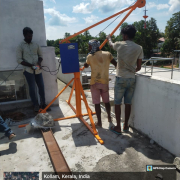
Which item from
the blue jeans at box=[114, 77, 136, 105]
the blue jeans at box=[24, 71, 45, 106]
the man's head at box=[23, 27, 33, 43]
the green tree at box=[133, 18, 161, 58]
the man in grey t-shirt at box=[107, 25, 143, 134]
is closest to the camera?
the man in grey t-shirt at box=[107, 25, 143, 134]

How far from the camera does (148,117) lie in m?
3.21

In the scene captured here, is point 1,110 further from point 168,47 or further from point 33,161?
point 168,47

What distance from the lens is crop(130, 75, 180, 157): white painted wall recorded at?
2623 mm

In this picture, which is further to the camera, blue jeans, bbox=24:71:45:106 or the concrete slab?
blue jeans, bbox=24:71:45:106

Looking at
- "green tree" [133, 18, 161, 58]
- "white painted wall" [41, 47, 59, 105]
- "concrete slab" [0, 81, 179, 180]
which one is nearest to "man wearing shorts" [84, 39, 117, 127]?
"concrete slab" [0, 81, 179, 180]

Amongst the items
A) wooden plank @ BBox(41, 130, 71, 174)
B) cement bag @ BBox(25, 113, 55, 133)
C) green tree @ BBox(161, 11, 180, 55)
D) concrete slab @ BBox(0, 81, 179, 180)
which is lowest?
concrete slab @ BBox(0, 81, 179, 180)

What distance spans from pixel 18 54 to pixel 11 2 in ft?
4.46

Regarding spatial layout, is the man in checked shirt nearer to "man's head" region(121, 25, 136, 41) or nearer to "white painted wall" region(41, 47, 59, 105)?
"white painted wall" region(41, 47, 59, 105)

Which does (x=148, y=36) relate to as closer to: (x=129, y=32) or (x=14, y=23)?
(x=14, y=23)

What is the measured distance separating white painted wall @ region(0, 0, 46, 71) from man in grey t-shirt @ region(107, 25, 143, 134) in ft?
7.92

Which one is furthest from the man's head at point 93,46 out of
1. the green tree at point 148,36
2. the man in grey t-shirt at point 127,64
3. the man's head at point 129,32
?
the green tree at point 148,36

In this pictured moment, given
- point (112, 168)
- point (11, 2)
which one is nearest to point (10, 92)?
point (11, 2)

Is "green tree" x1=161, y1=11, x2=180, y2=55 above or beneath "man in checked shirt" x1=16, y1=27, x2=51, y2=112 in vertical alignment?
above

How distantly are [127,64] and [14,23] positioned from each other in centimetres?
313
